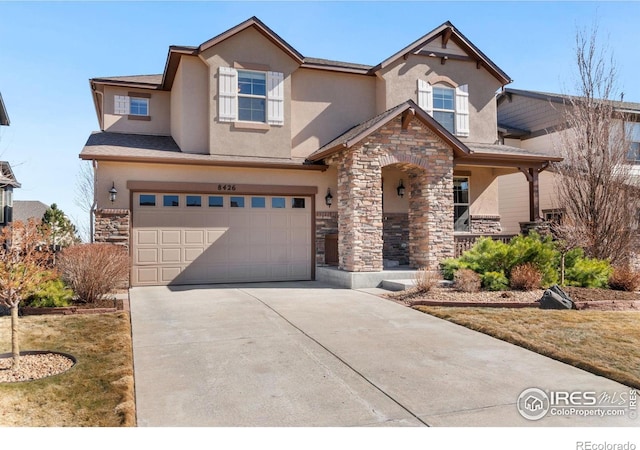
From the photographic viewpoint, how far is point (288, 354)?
6086mm

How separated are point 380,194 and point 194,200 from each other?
18.1 feet

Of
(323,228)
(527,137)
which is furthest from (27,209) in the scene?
(527,137)

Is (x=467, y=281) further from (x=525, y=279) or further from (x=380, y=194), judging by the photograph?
(x=380, y=194)

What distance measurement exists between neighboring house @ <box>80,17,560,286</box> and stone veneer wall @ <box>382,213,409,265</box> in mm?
40

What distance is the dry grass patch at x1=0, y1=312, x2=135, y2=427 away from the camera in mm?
4117

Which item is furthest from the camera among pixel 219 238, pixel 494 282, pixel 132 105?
pixel 132 105

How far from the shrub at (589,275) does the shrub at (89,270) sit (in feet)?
36.2

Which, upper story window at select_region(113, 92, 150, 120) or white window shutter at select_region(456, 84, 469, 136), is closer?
upper story window at select_region(113, 92, 150, 120)

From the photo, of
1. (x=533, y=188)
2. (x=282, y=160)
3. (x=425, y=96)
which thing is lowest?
(x=533, y=188)

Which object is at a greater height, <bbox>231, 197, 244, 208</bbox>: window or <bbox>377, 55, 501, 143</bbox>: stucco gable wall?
<bbox>377, 55, 501, 143</bbox>: stucco gable wall

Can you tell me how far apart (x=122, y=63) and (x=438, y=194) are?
12919 millimetres

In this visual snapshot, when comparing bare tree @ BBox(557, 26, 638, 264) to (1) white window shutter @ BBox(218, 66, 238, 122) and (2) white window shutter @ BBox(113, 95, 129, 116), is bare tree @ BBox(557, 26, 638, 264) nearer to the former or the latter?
(1) white window shutter @ BBox(218, 66, 238, 122)

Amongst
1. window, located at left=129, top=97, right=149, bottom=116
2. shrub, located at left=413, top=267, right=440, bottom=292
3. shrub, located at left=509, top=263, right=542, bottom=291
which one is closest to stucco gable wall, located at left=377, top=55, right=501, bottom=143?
shrub, located at left=509, top=263, right=542, bottom=291

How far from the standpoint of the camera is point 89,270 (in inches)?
364
